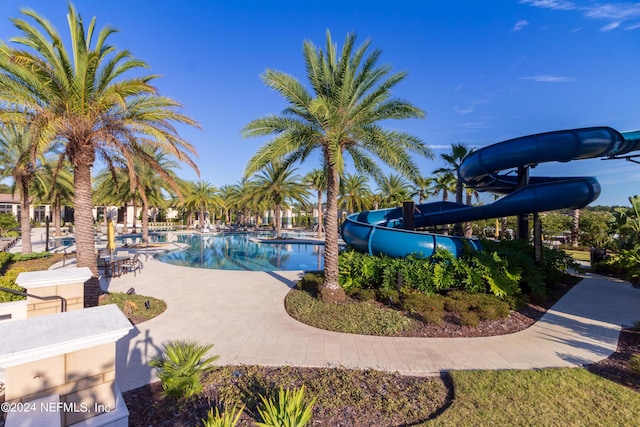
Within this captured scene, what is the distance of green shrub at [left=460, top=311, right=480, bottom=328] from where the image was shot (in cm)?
794

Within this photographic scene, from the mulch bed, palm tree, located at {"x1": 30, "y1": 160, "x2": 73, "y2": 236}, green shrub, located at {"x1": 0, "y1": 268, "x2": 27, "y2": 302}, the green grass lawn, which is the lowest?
the mulch bed

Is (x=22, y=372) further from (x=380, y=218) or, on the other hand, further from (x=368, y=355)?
(x=380, y=218)

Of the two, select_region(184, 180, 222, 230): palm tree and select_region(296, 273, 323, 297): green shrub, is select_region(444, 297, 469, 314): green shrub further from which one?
select_region(184, 180, 222, 230): palm tree

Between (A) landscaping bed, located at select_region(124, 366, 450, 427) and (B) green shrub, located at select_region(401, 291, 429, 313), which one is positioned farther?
(B) green shrub, located at select_region(401, 291, 429, 313)

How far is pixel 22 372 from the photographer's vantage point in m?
2.71

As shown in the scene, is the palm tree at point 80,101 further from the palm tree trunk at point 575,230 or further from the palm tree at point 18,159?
the palm tree trunk at point 575,230

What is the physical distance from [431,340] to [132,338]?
7361mm

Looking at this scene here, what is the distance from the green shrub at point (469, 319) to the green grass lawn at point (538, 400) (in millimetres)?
2261

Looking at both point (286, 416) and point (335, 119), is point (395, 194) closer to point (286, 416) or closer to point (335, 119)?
point (335, 119)

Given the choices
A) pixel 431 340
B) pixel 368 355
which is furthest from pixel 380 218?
pixel 368 355

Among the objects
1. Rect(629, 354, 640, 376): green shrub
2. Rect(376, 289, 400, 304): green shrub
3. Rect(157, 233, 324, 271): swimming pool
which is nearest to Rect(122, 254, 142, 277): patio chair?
Rect(157, 233, 324, 271): swimming pool

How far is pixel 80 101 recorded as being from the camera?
9000mm

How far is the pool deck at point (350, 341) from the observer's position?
619 cm

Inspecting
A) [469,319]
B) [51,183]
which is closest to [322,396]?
[469,319]
